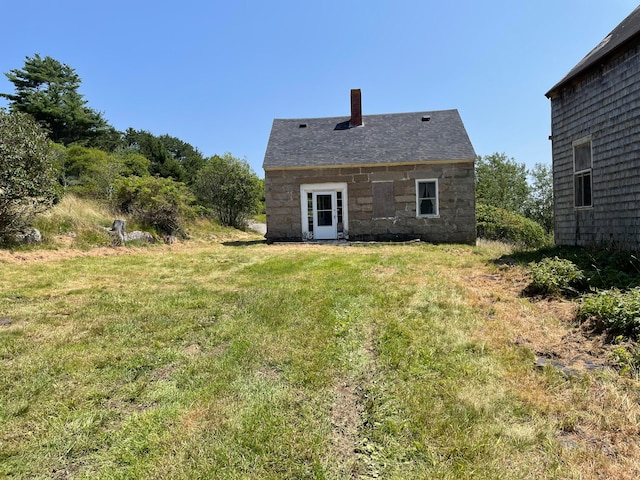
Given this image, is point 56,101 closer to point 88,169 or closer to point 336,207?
point 88,169

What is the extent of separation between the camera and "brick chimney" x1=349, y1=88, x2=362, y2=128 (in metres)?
16.5

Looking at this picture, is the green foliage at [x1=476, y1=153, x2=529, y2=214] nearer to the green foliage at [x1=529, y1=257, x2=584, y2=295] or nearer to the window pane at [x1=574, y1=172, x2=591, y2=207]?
the window pane at [x1=574, y1=172, x2=591, y2=207]

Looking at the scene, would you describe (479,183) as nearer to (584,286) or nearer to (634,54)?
(634,54)

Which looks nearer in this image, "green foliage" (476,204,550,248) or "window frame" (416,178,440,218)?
"window frame" (416,178,440,218)

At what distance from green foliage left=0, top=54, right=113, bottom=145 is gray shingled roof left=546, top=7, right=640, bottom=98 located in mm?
34754

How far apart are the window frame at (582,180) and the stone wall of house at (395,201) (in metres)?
4.96

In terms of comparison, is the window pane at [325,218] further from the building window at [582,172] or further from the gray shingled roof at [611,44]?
the building window at [582,172]

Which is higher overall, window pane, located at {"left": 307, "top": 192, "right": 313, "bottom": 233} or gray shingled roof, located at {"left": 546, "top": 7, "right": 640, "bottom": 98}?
gray shingled roof, located at {"left": 546, "top": 7, "right": 640, "bottom": 98}

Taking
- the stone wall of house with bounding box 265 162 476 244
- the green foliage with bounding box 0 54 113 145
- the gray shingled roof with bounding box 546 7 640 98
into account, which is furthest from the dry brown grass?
the green foliage with bounding box 0 54 113 145

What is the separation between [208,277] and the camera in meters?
7.25

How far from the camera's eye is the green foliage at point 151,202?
13422 mm

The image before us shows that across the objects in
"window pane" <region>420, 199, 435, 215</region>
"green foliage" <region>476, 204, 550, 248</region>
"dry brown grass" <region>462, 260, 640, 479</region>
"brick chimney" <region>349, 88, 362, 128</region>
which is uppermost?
"brick chimney" <region>349, 88, 362, 128</region>

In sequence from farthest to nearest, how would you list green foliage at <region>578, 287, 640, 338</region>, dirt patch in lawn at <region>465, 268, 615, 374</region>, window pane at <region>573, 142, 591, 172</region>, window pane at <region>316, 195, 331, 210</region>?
1. window pane at <region>316, 195, 331, 210</region>
2. window pane at <region>573, 142, 591, 172</region>
3. green foliage at <region>578, 287, 640, 338</region>
4. dirt patch in lawn at <region>465, 268, 615, 374</region>

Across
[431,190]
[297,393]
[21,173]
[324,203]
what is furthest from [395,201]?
[297,393]
